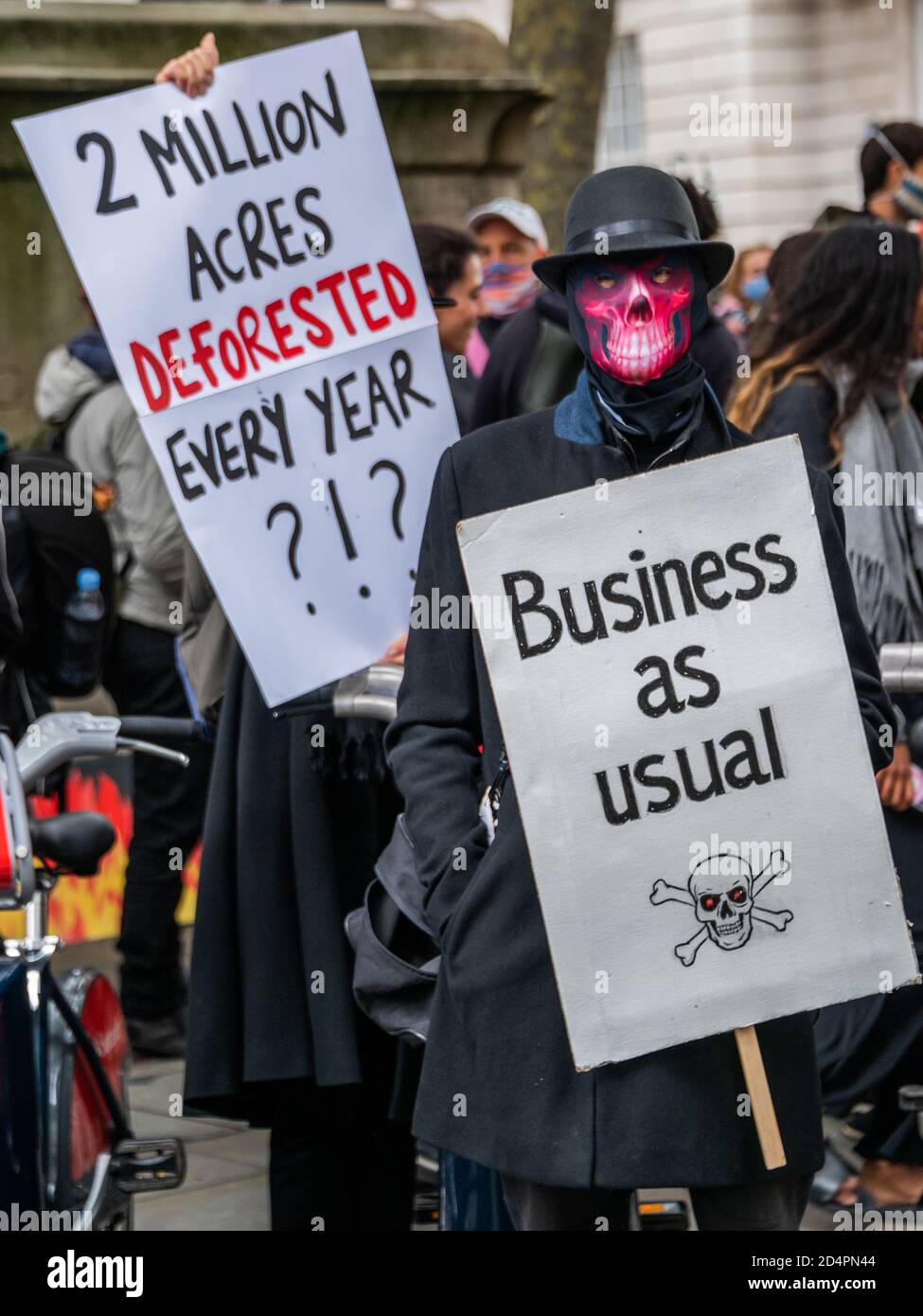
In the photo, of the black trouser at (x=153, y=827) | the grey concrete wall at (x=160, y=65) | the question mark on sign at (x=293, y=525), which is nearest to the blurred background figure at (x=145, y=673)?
the black trouser at (x=153, y=827)

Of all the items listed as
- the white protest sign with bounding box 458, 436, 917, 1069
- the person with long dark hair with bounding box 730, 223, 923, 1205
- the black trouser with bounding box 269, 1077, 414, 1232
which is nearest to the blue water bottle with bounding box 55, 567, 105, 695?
the black trouser with bounding box 269, 1077, 414, 1232

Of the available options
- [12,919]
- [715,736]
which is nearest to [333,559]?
[715,736]

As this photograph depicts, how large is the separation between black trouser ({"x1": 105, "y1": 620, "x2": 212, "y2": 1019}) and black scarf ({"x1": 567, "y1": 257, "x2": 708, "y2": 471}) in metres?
3.27

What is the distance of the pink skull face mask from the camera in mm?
2830

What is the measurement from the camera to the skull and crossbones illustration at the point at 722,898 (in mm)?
2654

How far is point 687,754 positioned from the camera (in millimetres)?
2664

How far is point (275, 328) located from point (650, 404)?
1.22 meters

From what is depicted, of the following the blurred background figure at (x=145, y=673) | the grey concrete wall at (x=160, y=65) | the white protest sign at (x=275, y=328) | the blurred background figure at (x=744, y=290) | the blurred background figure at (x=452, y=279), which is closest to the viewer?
the white protest sign at (x=275, y=328)

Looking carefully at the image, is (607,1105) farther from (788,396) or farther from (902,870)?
(788,396)

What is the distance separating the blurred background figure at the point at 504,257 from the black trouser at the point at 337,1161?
334 centimetres

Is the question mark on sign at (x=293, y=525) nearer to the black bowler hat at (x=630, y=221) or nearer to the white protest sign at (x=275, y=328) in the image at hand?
the white protest sign at (x=275, y=328)

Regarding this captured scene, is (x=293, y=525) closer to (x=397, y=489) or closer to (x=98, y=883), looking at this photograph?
(x=397, y=489)

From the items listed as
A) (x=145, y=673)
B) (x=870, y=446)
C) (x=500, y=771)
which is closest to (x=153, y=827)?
(x=145, y=673)

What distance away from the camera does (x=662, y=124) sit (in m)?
27.4
